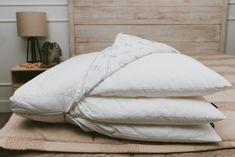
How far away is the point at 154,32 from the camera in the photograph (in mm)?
2797

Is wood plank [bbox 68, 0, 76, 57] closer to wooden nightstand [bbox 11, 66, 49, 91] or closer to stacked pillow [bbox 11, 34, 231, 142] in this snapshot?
wooden nightstand [bbox 11, 66, 49, 91]

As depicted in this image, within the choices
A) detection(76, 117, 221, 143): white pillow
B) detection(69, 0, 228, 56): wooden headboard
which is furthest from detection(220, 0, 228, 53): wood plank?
detection(76, 117, 221, 143): white pillow

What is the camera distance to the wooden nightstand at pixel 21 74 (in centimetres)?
251

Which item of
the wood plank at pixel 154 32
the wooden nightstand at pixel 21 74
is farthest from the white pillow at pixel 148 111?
the wood plank at pixel 154 32

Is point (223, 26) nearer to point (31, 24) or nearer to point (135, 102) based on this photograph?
point (31, 24)

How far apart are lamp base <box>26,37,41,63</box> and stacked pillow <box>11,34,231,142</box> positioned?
194 cm

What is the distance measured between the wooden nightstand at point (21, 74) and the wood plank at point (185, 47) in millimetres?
469

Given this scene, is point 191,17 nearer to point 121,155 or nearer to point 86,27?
point 86,27

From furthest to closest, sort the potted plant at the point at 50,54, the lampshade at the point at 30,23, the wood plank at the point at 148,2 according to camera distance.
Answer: the wood plank at the point at 148,2 → the potted plant at the point at 50,54 → the lampshade at the point at 30,23

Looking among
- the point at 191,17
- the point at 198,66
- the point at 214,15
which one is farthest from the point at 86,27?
the point at 198,66

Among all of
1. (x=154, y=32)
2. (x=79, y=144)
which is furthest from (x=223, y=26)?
(x=79, y=144)

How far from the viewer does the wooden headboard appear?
2742mm

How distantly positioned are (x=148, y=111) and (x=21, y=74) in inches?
85.4

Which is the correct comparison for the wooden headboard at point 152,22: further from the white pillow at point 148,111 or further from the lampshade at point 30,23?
the white pillow at point 148,111
